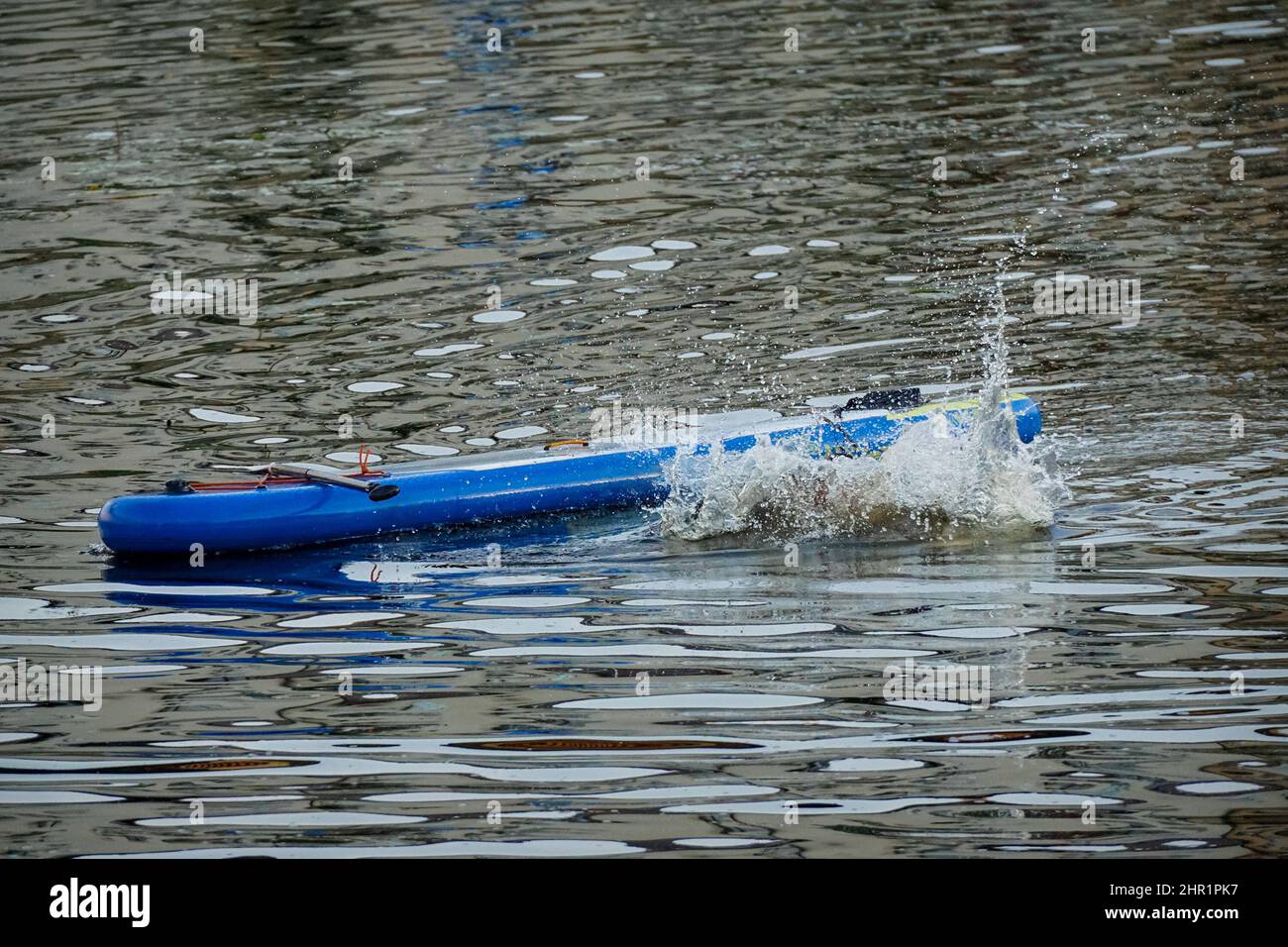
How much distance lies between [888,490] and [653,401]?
2382 millimetres

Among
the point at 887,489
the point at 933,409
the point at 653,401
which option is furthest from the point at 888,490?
the point at 653,401

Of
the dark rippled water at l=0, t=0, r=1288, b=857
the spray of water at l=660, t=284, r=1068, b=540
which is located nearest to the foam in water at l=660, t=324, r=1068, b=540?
the spray of water at l=660, t=284, r=1068, b=540

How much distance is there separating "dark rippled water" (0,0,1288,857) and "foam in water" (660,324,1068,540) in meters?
0.15

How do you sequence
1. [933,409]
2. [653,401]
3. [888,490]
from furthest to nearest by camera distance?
[653,401]
[933,409]
[888,490]

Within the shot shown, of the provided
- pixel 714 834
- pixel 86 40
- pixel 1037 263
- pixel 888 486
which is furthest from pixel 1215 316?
pixel 86 40

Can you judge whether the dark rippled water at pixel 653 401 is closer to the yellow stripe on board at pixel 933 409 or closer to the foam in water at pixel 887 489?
the foam in water at pixel 887 489

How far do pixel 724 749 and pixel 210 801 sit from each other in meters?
1.81

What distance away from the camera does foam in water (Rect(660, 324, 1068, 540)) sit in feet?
28.8

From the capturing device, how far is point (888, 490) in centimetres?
890

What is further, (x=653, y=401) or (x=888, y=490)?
(x=653, y=401)

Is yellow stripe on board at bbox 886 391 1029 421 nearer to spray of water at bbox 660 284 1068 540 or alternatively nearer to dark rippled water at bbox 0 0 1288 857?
spray of water at bbox 660 284 1068 540

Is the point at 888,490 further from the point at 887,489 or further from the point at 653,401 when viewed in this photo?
the point at 653,401

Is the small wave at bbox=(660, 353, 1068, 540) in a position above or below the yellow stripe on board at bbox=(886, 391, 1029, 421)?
below

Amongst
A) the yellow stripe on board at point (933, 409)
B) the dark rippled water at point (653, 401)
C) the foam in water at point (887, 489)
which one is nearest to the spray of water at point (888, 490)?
the foam in water at point (887, 489)
